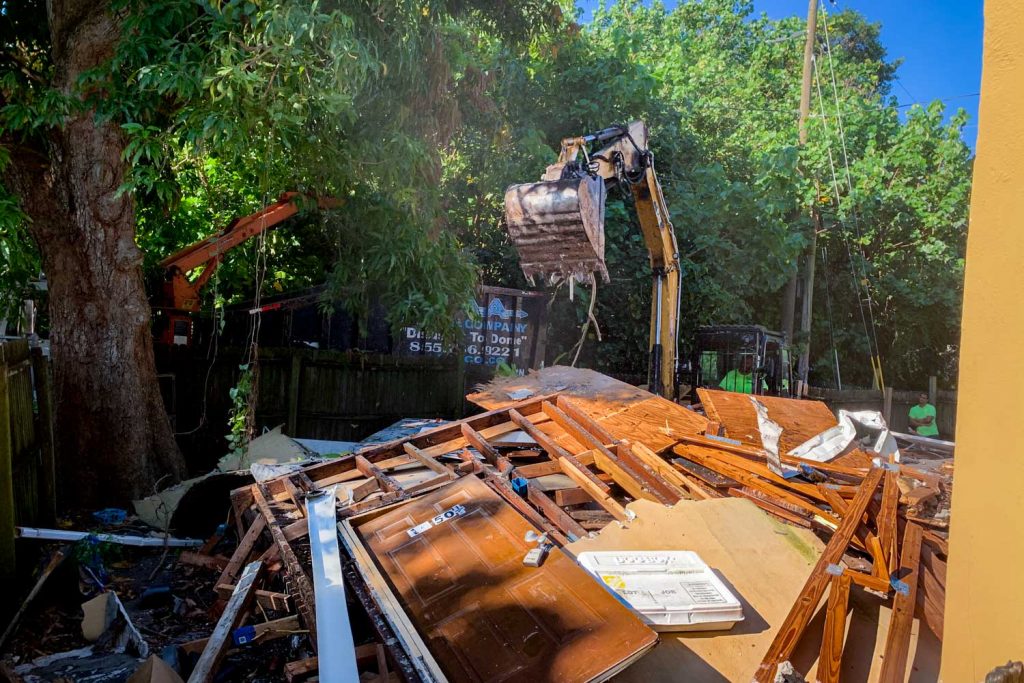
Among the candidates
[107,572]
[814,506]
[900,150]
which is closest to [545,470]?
[814,506]

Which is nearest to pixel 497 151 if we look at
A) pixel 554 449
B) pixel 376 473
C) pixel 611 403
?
pixel 611 403

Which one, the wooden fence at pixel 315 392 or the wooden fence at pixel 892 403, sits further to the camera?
the wooden fence at pixel 892 403

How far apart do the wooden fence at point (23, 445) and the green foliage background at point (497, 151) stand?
1.58 m

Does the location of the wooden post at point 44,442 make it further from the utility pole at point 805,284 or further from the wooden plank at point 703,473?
the utility pole at point 805,284

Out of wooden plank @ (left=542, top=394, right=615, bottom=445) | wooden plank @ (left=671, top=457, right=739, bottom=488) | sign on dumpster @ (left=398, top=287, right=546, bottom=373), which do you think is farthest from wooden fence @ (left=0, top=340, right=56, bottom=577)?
sign on dumpster @ (left=398, top=287, right=546, bottom=373)

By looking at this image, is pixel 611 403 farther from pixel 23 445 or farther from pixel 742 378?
pixel 742 378

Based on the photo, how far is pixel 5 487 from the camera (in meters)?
4.22

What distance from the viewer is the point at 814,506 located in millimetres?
4430

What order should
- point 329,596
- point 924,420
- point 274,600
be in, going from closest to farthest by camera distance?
point 329,596 < point 274,600 < point 924,420

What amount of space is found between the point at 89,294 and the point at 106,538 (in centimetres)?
240

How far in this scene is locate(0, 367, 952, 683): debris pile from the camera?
2.93 metres

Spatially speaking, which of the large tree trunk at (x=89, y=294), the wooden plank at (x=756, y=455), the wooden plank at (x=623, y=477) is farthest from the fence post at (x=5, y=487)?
the wooden plank at (x=756, y=455)

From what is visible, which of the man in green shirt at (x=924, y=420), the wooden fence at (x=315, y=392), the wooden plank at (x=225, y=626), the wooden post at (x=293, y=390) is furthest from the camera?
the man in green shirt at (x=924, y=420)

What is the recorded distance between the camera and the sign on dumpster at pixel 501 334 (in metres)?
11.2
